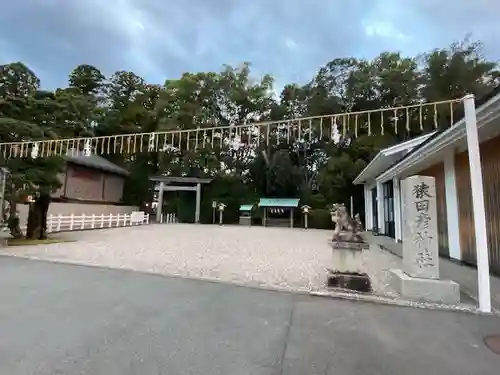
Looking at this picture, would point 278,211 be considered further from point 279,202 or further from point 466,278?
point 466,278

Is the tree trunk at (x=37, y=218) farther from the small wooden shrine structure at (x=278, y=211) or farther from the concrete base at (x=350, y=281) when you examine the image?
the small wooden shrine structure at (x=278, y=211)

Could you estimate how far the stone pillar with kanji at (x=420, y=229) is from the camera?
4.75 metres

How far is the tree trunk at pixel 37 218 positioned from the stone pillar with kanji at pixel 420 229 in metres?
11.6

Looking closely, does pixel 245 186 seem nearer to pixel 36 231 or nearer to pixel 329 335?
pixel 36 231

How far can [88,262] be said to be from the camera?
7.43 metres

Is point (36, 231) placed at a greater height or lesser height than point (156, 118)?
lesser

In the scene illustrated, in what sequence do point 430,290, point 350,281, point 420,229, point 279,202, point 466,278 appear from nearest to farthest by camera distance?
1. point 430,290
2. point 420,229
3. point 350,281
4. point 466,278
5. point 279,202

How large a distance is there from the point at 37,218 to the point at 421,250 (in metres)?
12.3

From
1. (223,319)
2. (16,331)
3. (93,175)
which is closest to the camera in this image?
(16,331)

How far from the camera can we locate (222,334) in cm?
328

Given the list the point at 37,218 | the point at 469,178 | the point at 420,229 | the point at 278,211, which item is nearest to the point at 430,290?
the point at 420,229

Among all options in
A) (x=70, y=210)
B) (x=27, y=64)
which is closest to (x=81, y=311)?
(x=27, y=64)

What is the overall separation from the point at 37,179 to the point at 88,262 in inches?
192

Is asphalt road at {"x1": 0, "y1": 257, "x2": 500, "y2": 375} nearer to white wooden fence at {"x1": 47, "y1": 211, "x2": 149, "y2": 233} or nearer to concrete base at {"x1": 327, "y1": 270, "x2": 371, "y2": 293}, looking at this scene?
concrete base at {"x1": 327, "y1": 270, "x2": 371, "y2": 293}
